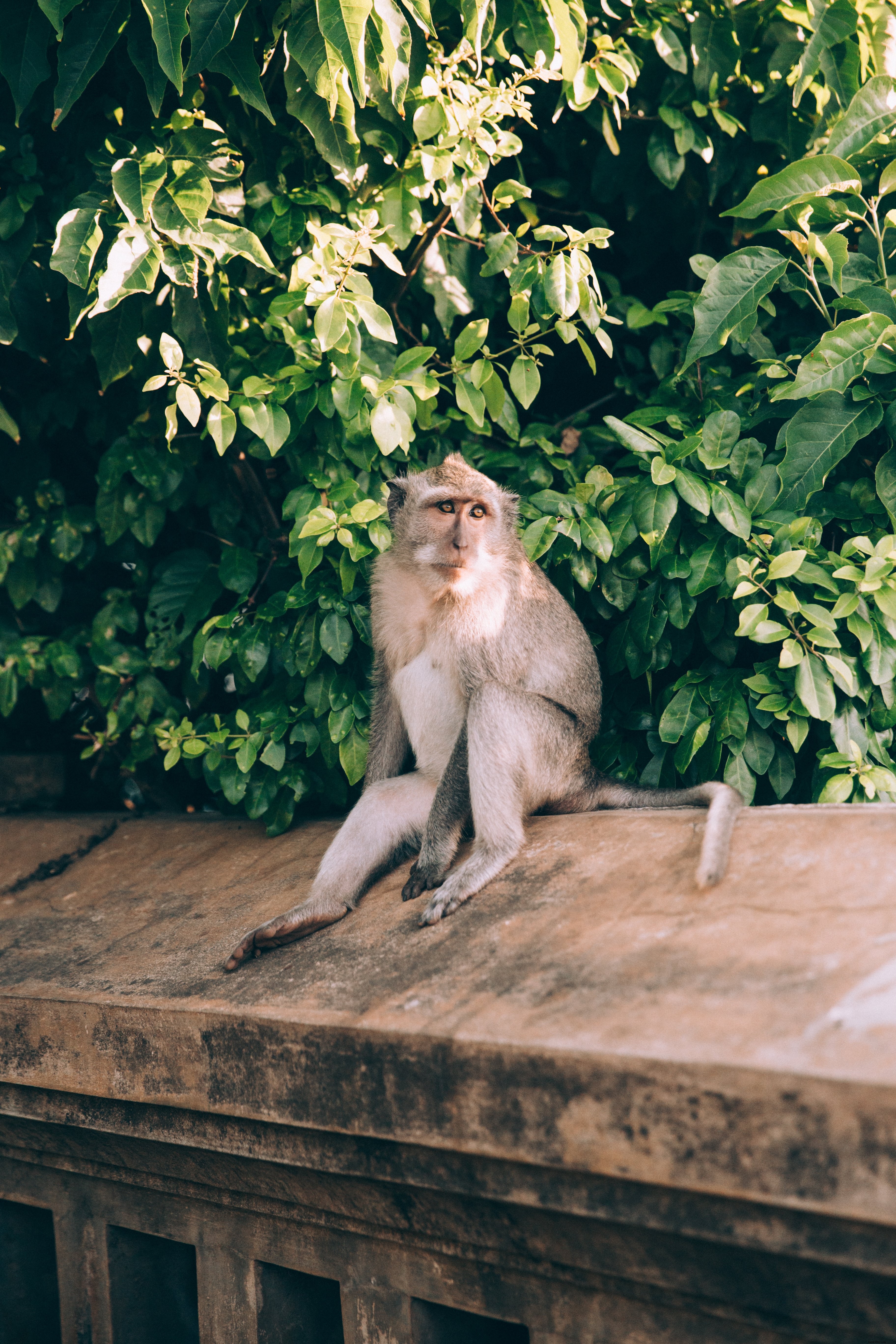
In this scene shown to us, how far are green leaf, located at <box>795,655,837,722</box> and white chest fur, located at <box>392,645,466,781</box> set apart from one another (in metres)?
0.90

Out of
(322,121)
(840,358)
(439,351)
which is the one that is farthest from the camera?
(439,351)

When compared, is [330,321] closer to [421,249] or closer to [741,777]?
[421,249]

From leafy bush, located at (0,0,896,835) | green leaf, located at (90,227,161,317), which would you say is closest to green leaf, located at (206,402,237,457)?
leafy bush, located at (0,0,896,835)

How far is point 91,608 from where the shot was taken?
4199mm

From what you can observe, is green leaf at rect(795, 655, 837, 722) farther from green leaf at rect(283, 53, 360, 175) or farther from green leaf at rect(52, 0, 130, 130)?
green leaf at rect(52, 0, 130, 130)

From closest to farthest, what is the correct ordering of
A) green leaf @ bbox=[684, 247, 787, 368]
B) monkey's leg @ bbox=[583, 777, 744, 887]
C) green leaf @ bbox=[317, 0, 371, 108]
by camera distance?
monkey's leg @ bbox=[583, 777, 744, 887], green leaf @ bbox=[317, 0, 371, 108], green leaf @ bbox=[684, 247, 787, 368]

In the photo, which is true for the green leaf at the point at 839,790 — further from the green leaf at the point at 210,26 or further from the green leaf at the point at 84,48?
the green leaf at the point at 84,48

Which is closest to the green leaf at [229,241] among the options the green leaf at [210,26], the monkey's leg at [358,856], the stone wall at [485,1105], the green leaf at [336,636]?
the green leaf at [210,26]

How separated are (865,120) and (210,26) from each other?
1675mm

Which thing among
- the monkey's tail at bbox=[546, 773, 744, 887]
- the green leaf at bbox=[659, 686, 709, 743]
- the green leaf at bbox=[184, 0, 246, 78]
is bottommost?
the monkey's tail at bbox=[546, 773, 744, 887]

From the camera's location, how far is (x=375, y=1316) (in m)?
2.19

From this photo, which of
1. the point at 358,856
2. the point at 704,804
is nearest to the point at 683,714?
the point at 704,804

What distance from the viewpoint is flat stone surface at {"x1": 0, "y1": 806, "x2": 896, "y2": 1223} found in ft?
4.84

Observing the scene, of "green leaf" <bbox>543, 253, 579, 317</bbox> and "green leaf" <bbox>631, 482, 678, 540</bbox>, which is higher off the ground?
"green leaf" <bbox>543, 253, 579, 317</bbox>
